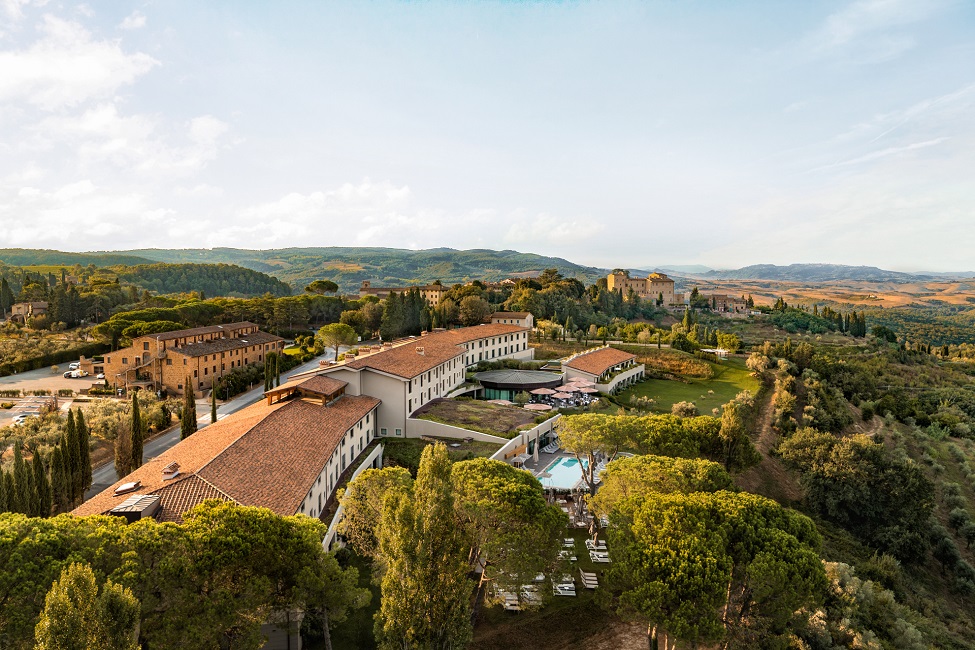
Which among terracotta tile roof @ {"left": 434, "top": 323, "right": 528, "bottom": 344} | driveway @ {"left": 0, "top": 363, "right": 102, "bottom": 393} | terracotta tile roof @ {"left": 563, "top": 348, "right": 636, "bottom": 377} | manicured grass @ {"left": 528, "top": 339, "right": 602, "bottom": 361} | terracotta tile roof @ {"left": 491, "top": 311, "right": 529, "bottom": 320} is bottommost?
driveway @ {"left": 0, "top": 363, "right": 102, "bottom": 393}

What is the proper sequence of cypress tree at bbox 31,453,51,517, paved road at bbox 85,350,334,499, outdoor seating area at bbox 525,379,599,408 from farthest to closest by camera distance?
outdoor seating area at bbox 525,379,599,408 → paved road at bbox 85,350,334,499 → cypress tree at bbox 31,453,51,517

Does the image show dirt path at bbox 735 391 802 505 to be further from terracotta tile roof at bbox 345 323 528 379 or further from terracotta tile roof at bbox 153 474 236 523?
terracotta tile roof at bbox 153 474 236 523

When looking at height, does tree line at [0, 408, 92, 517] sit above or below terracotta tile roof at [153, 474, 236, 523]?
below

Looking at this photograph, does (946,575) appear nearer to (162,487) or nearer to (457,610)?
(457,610)

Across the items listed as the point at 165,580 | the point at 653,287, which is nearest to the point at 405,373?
the point at 165,580

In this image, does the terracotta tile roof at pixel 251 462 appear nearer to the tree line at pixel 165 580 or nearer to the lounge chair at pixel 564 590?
the tree line at pixel 165 580

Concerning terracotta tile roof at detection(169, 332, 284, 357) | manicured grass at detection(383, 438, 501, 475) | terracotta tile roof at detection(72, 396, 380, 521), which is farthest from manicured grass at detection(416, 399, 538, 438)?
terracotta tile roof at detection(169, 332, 284, 357)

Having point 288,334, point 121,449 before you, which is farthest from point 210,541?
point 288,334
